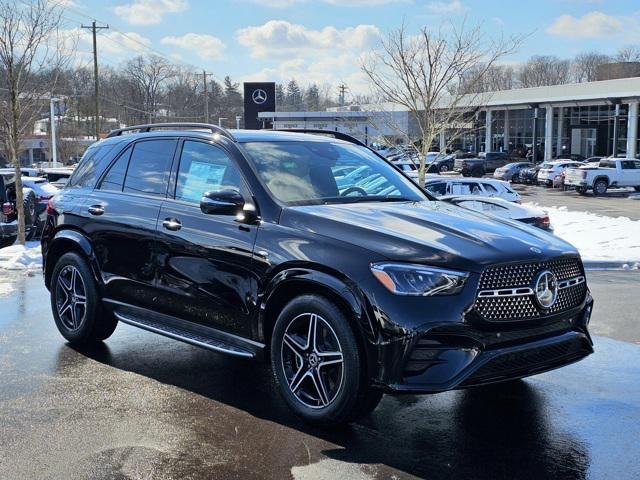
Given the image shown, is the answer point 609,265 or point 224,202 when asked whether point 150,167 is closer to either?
point 224,202

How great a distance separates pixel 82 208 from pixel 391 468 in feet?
12.5

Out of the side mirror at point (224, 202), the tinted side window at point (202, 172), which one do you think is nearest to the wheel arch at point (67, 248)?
the tinted side window at point (202, 172)

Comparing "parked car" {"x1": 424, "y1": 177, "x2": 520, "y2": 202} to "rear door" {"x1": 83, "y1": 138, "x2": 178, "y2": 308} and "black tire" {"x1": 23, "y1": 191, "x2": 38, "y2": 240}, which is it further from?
"rear door" {"x1": 83, "y1": 138, "x2": 178, "y2": 308}

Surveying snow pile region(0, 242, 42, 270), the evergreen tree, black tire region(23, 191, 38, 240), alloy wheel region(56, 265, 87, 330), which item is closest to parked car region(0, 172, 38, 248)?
black tire region(23, 191, 38, 240)

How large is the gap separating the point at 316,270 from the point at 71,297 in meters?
3.11

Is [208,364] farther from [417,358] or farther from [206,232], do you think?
[417,358]

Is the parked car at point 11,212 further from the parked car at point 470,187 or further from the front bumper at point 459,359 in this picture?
the front bumper at point 459,359

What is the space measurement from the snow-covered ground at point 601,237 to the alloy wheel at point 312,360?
8520 millimetres

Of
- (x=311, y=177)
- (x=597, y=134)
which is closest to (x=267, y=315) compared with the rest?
(x=311, y=177)

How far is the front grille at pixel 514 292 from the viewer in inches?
159

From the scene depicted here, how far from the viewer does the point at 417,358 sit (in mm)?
3973

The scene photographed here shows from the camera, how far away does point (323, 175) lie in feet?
17.6

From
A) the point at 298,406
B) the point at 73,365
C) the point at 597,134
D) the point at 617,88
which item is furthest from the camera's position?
the point at 597,134

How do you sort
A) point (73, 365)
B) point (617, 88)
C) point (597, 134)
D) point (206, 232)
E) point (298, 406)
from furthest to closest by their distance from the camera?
point (597, 134) → point (617, 88) → point (73, 365) → point (206, 232) → point (298, 406)
